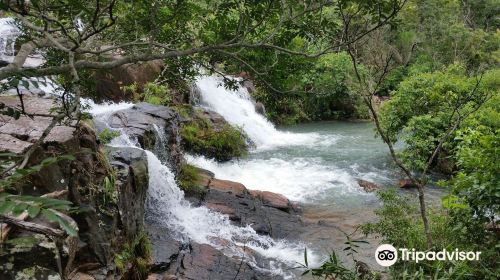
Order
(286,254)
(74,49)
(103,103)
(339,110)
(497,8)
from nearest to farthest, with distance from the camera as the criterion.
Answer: (74,49) < (286,254) < (103,103) < (339,110) < (497,8)

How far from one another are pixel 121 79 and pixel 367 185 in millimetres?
7052

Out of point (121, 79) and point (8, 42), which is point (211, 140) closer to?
point (121, 79)

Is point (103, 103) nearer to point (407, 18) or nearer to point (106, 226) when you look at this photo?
point (106, 226)

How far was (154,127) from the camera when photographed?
8.74m

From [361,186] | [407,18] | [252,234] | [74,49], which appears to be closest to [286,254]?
[252,234]

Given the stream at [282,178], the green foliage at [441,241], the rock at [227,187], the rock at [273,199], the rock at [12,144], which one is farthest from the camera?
the rock at [227,187]

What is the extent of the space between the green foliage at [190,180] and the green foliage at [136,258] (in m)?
2.39

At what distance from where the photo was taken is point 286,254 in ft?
22.3

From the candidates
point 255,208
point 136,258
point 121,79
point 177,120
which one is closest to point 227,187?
point 255,208

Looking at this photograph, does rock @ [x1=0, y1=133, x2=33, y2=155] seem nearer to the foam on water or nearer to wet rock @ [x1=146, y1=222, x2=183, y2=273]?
wet rock @ [x1=146, y1=222, x2=183, y2=273]

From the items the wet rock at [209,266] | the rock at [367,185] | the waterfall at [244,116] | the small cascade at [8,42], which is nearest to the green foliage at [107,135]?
the wet rock at [209,266]

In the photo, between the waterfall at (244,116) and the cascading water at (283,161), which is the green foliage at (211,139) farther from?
the waterfall at (244,116)

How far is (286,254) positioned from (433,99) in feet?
18.5

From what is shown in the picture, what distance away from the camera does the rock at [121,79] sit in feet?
36.8
